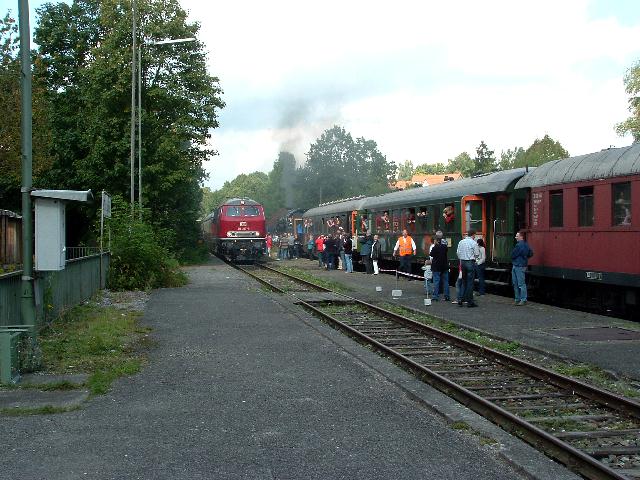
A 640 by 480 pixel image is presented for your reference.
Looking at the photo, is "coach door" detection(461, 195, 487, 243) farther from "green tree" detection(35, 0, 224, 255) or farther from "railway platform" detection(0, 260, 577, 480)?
"green tree" detection(35, 0, 224, 255)

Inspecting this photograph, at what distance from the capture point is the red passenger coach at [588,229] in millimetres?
14273

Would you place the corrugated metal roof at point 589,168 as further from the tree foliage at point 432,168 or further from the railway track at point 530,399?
the tree foliage at point 432,168

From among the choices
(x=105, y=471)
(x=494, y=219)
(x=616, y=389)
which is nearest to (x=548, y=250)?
(x=494, y=219)

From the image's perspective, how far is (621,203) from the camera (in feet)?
47.5

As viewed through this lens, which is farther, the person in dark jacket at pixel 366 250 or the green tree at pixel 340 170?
the green tree at pixel 340 170

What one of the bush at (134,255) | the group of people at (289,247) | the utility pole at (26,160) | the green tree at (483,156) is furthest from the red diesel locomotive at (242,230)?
the green tree at (483,156)

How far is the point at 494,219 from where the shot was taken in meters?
20.9

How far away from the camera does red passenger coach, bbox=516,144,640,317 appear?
562 inches

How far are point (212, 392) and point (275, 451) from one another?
2.50 metres

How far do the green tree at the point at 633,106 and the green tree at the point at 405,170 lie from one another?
110 metres

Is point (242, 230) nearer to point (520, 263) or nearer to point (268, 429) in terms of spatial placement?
point (520, 263)

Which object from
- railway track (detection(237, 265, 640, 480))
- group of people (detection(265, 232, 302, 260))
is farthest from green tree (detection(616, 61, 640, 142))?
railway track (detection(237, 265, 640, 480))

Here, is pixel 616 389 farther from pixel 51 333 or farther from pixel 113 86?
pixel 113 86

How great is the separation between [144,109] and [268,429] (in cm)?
3256
